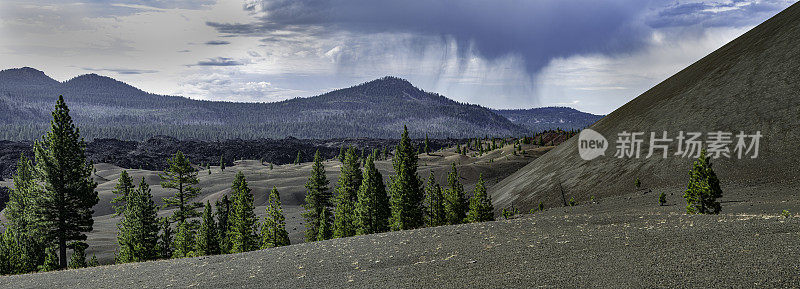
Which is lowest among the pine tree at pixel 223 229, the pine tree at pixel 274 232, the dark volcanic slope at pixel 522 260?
the pine tree at pixel 223 229

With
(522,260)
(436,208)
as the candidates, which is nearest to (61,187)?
(522,260)

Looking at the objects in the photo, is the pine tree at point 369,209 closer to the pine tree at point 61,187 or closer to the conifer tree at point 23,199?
the pine tree at point 61,187

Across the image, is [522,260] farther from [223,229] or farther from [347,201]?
[223,229]

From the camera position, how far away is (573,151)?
87000mm

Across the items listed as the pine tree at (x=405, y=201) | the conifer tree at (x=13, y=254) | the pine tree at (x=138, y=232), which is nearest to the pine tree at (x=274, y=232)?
the pine tree at (x=138, y=232)

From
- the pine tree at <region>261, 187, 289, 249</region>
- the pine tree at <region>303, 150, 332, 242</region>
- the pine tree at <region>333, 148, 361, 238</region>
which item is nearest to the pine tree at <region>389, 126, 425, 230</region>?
the pine tree at <region>333, 148, 361, 238</region>

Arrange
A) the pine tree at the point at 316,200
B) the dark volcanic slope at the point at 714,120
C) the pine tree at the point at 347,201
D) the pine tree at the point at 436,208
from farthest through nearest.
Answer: the pine tree at the point at 316,200 < the pine tree at the point at 436,208 < the dark volcanic slope at the point at 714,120 < the pine tree at the point at 347,201

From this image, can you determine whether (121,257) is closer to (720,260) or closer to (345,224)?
(345,224)

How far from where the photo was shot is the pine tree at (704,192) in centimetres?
3092

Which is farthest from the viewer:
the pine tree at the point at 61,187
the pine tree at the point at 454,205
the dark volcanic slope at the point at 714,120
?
the pine tree at the point at 454,205

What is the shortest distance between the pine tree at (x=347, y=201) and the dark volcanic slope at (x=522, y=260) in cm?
2298

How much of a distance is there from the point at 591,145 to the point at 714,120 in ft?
73.4

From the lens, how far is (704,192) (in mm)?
31109

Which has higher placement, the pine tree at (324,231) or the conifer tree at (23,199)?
the conifer tree at (23,199)
